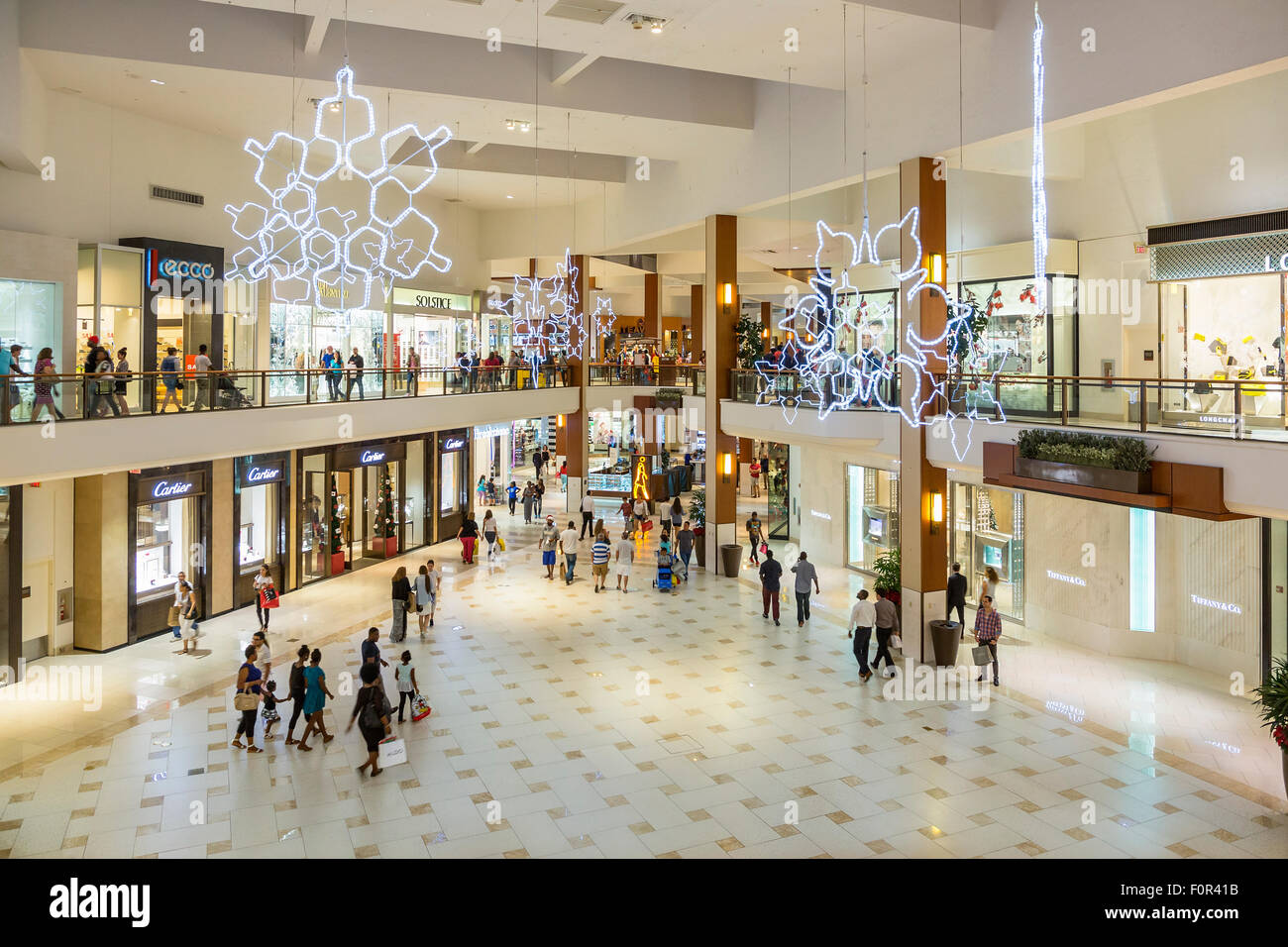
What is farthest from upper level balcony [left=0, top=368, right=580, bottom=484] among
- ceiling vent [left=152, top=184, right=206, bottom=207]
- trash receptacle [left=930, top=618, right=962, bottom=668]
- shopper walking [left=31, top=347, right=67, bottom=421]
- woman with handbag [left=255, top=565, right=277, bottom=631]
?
trash receptacle [left=930, top=618, right=962, bottom=668]

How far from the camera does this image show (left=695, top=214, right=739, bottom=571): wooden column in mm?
18062

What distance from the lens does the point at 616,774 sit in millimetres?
8523

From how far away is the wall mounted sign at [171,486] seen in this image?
13508 millimetres

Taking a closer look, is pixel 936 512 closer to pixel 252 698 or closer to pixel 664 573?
pixel 664 573

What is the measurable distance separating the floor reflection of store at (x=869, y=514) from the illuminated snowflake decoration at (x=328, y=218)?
9765 millimetres

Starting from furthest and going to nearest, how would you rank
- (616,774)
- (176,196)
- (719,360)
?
(719,360) < (176,196) < (616,774)

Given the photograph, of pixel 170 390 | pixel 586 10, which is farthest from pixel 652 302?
pixel 170 390

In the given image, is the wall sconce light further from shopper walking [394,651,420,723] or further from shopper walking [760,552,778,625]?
shopper walking [394,651,420,723]

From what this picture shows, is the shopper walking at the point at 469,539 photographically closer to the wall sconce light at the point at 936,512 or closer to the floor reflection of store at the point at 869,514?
the floor reflection of store at the point at 869,514

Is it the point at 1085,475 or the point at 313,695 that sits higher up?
the point at 1085,475

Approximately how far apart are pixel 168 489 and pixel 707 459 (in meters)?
10.3

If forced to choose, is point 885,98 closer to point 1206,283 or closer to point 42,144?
point 1206,283

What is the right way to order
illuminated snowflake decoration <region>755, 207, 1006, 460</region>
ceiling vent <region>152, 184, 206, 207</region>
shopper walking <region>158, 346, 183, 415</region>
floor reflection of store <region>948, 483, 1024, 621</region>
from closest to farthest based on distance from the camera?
shopper walking <region>158, 346, 183, 415</region> → illuminated snowflake decoration <region>755, 207, 1006, 460</region> → ceiling vent <region>152, 184, 206, 207</region> → floor reflection of store <region>948, 483, 1024, 621</region>

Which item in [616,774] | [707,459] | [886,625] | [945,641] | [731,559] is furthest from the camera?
[707,459]
